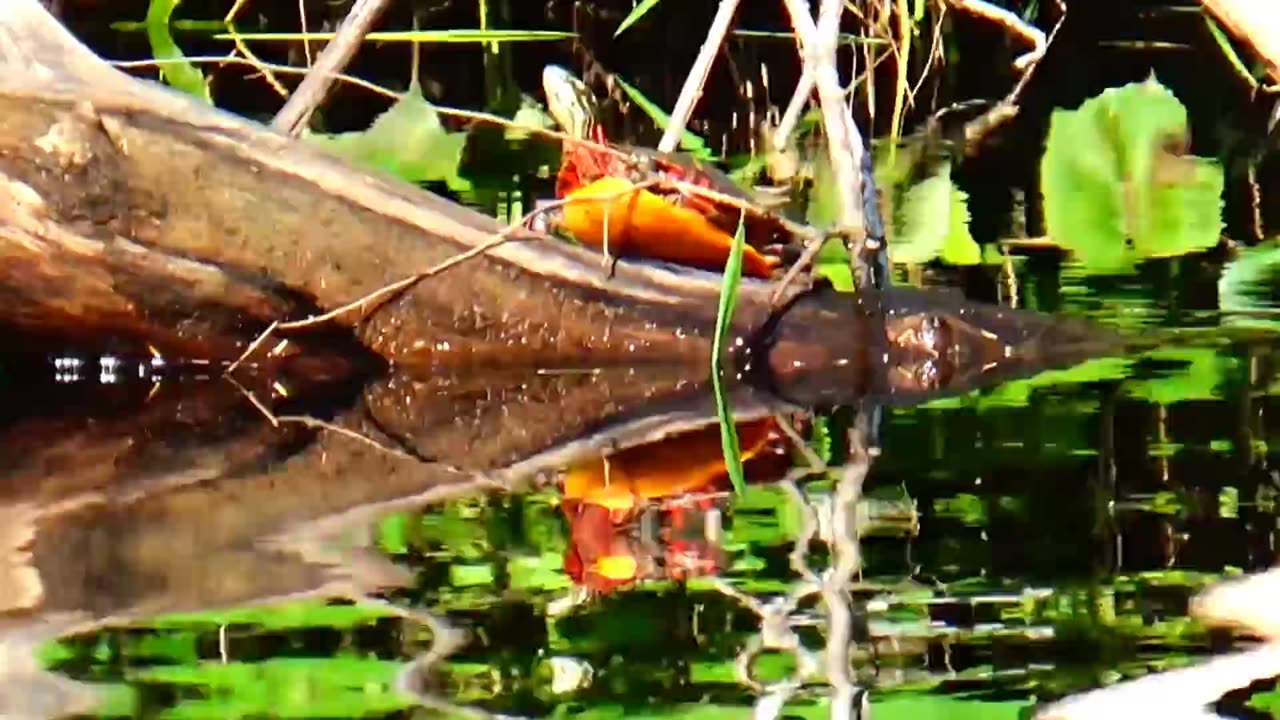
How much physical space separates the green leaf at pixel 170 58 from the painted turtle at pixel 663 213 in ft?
1.90

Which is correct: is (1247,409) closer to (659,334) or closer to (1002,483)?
(1002,483)

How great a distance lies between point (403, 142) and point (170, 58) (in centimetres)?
51

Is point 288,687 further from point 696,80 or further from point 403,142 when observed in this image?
point 403,142

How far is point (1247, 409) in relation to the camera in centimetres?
284

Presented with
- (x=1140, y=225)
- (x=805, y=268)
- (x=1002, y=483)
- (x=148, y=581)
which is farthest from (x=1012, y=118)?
(x=148, y=581)

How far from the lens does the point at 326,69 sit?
3.57m

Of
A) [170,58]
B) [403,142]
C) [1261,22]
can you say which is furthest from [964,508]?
[170,58]

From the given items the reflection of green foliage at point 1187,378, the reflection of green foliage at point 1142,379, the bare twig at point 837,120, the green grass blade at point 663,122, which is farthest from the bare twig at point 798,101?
the reflection of green foliage at point 1187,378

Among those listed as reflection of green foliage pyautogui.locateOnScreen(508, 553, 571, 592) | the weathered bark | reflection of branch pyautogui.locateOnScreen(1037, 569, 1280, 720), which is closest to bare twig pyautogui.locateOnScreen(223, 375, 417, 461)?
the weathered bark

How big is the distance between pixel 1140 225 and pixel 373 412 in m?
1.73

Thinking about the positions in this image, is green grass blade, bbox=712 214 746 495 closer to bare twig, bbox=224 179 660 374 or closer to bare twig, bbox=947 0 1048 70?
bare twig, bbox=224 179 660 374

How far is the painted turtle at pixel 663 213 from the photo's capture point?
10.5 feet

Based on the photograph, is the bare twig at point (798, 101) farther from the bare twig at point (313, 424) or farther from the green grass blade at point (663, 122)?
the bare twig at point (313, 424)

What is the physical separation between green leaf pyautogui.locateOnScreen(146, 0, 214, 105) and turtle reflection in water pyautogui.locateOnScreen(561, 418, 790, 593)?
1.06 meters
